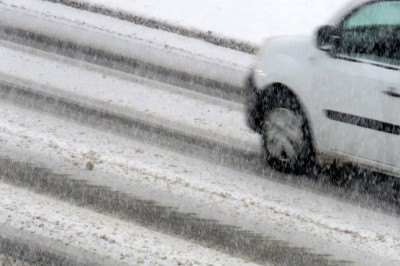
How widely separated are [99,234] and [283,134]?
2.54 m

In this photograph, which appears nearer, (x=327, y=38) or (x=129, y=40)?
(x=327, y=38)

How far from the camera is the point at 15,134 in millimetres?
10359

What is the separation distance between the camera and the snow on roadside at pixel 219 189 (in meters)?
8.45

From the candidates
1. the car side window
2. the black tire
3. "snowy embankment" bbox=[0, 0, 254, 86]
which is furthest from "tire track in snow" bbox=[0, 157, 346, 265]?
"snowy embankment" bbox=[0, 0, 254, 86]

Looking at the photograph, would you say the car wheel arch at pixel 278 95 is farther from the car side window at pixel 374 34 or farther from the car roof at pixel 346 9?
the car roof at pixel 346 9

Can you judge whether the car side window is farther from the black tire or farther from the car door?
the black tire

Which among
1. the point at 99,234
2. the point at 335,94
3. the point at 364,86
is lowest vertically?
the point at 99,234

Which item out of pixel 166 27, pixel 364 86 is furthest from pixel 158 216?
pixel 166 27

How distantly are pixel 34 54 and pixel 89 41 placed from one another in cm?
117

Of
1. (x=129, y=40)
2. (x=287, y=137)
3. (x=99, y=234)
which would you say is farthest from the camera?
(x=129, y=40)

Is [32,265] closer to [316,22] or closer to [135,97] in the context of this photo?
[135,97]

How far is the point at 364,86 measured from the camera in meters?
9.18

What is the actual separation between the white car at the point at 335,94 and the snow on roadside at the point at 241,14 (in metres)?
5.21

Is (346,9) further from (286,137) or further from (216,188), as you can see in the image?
(216,188)
